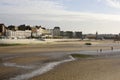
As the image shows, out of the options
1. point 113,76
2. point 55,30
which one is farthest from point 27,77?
point 55,30

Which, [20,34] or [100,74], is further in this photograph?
[20,34]

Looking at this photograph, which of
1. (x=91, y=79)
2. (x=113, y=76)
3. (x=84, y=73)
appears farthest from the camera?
(x=84, y=73)

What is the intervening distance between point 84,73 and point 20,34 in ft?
378

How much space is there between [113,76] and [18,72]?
7152 millimetres

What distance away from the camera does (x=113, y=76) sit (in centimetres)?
2077

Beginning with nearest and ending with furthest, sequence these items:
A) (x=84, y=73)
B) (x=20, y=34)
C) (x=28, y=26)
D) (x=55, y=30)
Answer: (x=84, y=73)
(x=20, y=34)
(x=28, y=26)
(x=55, y=30)

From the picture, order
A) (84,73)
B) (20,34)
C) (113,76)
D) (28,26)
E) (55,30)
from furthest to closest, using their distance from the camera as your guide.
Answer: (55,30)
(28,26)
(20,34)
(84,73)
(113,76)

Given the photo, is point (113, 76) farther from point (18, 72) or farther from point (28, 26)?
point (28, 26)

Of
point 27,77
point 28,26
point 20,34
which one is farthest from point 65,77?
point 28,26

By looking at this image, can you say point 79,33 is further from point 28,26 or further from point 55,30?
point 28,26

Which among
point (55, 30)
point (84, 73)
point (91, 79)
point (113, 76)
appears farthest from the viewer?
point (55, 30)

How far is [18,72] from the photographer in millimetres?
22250

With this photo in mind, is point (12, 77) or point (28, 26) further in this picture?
point (28, 26)

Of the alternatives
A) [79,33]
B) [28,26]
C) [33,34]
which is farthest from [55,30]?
[33,34]
